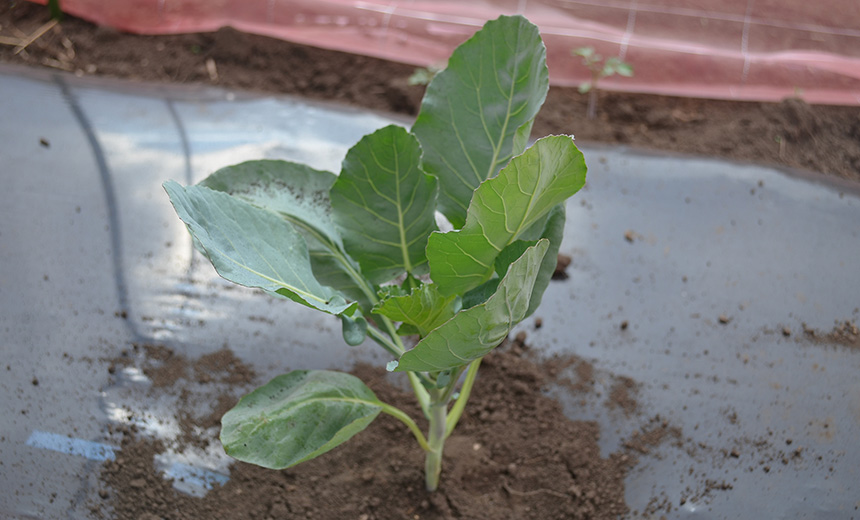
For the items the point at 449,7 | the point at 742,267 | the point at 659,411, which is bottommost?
the point at 659,411

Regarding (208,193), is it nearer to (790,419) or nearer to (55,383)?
(55,383)

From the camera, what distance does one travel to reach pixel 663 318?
1.99 meters

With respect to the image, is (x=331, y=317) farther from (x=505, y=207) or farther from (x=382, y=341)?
(x=505, y=207)

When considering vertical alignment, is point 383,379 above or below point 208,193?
below

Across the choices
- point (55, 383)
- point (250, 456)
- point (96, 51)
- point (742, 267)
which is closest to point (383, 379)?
point (250, 456)

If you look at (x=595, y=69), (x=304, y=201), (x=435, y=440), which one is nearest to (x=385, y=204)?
(x=304, y=201)

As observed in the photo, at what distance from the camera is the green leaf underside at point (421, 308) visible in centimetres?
110

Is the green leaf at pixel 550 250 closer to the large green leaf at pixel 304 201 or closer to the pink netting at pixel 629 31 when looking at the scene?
the large green leaf at pixel 304 201

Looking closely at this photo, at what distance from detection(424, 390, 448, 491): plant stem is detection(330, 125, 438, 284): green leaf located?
0.88 ft

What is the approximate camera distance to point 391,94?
9.20 ft

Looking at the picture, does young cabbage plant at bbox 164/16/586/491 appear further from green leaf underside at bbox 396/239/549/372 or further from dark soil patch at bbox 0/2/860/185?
dark soil patch at bbox 0/2/860/185

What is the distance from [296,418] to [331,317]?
815mm

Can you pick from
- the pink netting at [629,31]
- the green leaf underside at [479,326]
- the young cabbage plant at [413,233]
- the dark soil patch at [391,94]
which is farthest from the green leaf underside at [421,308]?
the pink netting at [629,31]

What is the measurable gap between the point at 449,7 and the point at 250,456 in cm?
246
